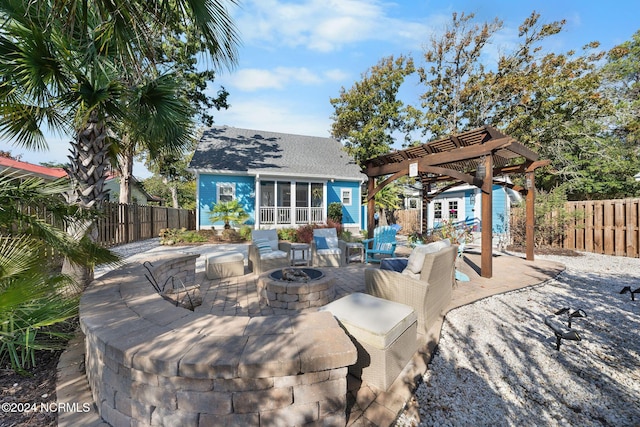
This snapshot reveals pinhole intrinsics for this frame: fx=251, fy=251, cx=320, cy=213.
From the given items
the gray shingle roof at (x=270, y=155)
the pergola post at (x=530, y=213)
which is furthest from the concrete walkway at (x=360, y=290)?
the gray shingle roof at (x=270, y=155)

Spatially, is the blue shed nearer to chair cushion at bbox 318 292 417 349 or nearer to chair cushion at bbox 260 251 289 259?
chair cushion at bbox 260 251 289 259

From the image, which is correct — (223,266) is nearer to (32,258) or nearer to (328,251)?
(328,251)

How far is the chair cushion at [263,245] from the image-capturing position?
564cm

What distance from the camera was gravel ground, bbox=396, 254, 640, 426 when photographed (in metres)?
A: 1.96

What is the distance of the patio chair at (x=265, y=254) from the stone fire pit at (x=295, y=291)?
4.23ft

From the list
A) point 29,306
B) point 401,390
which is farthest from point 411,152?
point 29,306

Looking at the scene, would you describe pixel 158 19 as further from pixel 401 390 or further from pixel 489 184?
pixel 489 184

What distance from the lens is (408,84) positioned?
16984mm

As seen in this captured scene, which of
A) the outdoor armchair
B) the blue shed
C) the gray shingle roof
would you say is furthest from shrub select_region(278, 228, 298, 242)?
the outdoor armchair

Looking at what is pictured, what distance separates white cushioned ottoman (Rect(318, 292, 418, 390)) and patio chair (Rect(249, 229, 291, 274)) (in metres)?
3.02

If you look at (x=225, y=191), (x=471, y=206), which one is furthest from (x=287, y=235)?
(x=471, y=206)

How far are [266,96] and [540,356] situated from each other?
1054 centimetres

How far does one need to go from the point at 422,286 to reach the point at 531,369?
4.04 ft

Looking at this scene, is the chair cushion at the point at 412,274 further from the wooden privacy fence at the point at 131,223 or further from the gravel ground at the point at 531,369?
the wooden privacy fence at the point at 131,223
